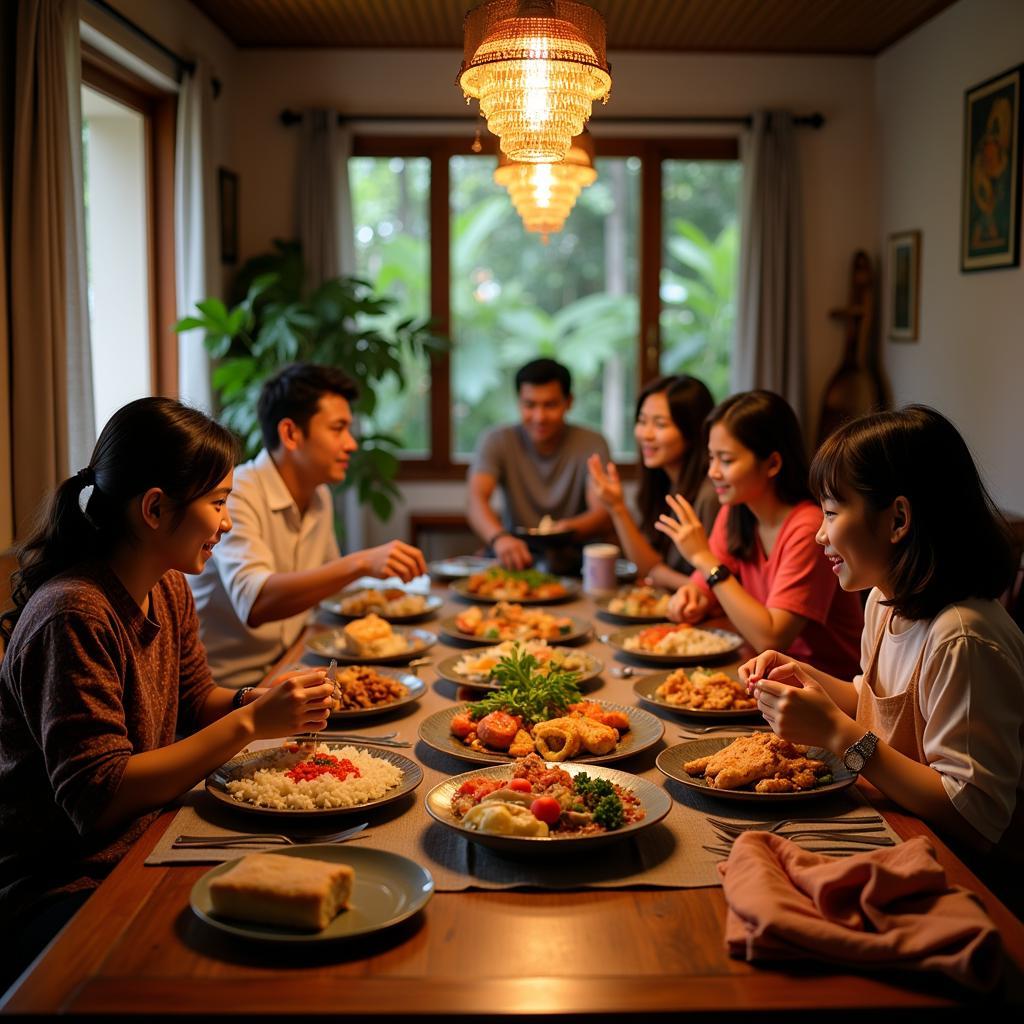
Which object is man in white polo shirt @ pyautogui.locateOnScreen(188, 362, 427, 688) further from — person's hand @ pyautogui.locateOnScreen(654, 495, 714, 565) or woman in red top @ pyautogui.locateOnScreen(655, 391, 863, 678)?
woman in red top @ pyautogui.locateOnScreen(655, 391, 863, 678)

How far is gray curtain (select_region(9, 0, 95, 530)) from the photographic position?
3.20 m

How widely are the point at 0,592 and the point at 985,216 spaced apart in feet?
12.6

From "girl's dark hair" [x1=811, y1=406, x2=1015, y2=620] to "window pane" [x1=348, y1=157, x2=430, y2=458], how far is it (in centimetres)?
436

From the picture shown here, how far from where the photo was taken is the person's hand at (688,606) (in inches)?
112

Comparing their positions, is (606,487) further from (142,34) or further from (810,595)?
(142,34)

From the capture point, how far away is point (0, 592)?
2.94 metres

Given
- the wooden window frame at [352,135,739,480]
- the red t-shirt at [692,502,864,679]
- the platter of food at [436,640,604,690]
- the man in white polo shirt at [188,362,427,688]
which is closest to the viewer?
A: the platter of food at [436,640,604,690]

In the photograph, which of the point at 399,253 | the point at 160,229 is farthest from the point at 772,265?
the point at 160,229

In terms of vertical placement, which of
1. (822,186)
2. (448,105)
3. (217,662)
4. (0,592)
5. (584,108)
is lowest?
(217,662)

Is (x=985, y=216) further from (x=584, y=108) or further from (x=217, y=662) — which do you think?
(x=217, y=662)

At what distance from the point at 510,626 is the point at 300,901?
158 cm

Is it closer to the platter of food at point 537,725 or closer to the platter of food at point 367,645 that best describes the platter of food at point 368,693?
the platter of food at point 537,725

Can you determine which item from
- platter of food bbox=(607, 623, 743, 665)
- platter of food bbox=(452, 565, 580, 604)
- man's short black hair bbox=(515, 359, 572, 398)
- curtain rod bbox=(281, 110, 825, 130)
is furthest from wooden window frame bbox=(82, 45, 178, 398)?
platter of food bbox=(607, 623, 743, 665)

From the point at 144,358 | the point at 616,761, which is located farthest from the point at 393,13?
the point at 616,761
